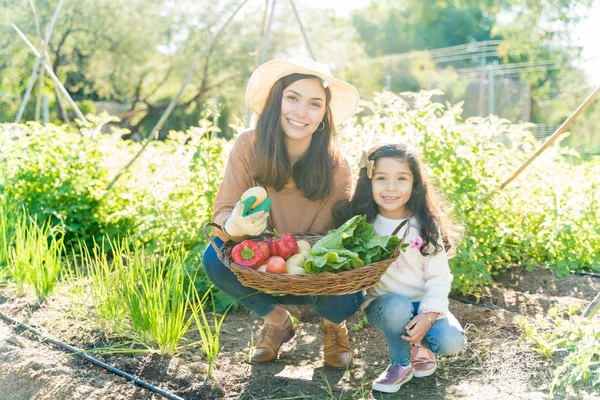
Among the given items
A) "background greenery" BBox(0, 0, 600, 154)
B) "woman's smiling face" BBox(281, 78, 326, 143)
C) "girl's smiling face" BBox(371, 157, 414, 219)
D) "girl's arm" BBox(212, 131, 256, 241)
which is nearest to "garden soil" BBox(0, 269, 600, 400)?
"girl's arm" BBox(212, 131, 256, 241)

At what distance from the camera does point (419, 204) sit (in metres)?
2.50

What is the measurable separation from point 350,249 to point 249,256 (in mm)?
374

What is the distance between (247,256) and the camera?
2266mm

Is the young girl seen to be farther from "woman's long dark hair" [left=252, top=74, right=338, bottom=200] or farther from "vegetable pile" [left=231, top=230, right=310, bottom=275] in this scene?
"vegetable pile" [left=231, top=230, right=310, bottom=275]

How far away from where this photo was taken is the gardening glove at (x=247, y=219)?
7.39ft

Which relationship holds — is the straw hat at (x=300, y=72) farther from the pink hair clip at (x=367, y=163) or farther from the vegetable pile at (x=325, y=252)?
the vegetable pile at (x=325, y=252)

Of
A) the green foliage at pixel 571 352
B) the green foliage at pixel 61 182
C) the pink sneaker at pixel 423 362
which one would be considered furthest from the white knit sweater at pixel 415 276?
the green foliage at pixel 61 182

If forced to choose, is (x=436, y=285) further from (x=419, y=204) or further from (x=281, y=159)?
(x=281, y=159)

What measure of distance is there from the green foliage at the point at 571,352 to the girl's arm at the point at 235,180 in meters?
1.32

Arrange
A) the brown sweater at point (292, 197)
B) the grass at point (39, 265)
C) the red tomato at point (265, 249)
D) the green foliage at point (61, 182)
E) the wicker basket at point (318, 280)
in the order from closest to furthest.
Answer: the wicker basket at point (318, 280)
the red tomato at point (265, 249)
the brown sweater at point (292, 197)
the grass at point (39, 265)
the green foliage at point (61, 182)

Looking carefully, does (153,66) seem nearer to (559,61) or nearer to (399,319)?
(559,61)

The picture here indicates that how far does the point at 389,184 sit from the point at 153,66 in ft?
46.0

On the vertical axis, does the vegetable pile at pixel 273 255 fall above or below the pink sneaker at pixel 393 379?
above

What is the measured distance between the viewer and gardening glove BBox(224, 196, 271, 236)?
2254 millimetres
